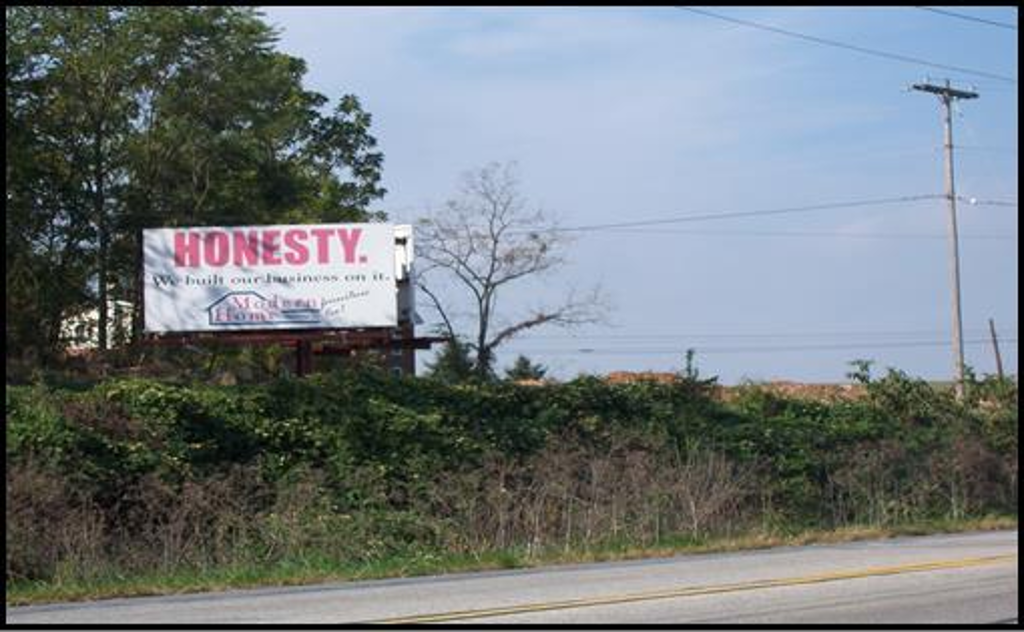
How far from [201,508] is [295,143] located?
3042 cm

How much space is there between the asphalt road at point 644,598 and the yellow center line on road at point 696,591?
12 mm

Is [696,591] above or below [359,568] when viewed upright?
above

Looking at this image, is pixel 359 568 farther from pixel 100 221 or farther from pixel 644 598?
pixel 100 221

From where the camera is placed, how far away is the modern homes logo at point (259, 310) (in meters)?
34.2

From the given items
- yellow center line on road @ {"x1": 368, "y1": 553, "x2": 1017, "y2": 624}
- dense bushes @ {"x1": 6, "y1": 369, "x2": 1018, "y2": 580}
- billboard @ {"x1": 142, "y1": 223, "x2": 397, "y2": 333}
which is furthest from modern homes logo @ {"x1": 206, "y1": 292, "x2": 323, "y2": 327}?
yellow center line on road @ {"x1": 368, "y1": 553, "x2": 1017, "y2": 624}

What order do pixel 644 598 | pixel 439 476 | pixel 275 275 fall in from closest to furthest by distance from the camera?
1. pixel 644 598
2. pixel 439 476
3. pixel 275 275

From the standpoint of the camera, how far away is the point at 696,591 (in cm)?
1420

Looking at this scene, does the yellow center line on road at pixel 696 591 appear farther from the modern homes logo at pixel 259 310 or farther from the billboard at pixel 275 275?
the modern homes logo at pixel 259 310

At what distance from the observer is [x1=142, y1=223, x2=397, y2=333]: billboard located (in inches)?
1346

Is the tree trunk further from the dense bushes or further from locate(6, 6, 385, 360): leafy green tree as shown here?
the dense bushes

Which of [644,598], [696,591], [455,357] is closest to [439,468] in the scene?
[696,591]

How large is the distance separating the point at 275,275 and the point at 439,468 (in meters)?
11.6

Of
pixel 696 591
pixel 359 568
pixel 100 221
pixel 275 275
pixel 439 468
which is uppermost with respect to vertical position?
pixel 100 221

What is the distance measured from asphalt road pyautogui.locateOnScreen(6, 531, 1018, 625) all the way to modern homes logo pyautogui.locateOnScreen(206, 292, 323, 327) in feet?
57.2
